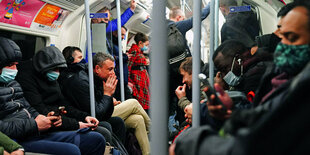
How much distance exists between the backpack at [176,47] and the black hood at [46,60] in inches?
46.5

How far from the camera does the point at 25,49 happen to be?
13.7 feet

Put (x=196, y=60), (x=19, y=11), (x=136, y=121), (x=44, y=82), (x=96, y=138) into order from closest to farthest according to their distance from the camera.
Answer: (x=196, y=60) → (x=96, y=138) → (x=44, y=82) → (x=136, y=121) → (x=19, y=11)

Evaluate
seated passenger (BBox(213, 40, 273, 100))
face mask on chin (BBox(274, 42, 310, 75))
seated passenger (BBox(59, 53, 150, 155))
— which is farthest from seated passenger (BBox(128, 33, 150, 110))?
face mask on chin (BBox(274, 42, 310, 75))

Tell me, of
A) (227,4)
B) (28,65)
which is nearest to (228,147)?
(227,4)

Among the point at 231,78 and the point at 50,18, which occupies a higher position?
the point at 50,18

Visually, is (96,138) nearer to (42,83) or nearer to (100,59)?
(42,83)

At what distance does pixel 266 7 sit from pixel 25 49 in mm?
3561

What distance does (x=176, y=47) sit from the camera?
6.58ft

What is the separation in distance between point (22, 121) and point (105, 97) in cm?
97

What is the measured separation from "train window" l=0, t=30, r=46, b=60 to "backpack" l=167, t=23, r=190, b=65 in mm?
2654

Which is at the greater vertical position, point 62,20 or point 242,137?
point 62,20

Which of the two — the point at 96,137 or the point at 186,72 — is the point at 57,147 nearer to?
the point at 96,137

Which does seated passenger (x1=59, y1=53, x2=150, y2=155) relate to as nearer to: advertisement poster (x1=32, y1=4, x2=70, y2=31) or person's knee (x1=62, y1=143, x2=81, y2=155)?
person's knee (x1=62, y1=143, x2=81, y2=155)

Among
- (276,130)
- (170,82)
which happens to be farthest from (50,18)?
(276,130)
